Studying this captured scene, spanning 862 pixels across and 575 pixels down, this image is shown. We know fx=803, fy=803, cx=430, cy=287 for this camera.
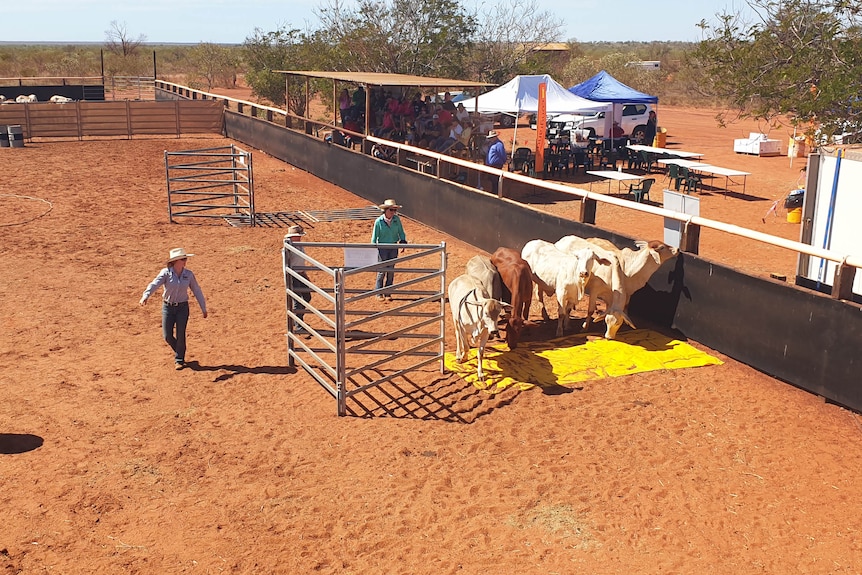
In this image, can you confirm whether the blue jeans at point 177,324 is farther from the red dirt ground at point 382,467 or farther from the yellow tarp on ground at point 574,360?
the yellow tarp on ground at point 574,360

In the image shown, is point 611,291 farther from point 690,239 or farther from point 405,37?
point 405,37

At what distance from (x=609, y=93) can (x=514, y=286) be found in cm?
1840

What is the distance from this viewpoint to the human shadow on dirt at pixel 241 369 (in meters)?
8.45

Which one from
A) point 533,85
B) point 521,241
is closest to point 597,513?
point 521,241

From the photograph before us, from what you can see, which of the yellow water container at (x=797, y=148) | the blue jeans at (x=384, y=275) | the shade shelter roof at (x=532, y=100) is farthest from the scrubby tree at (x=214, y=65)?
the blue jeans at (x=384, y=275)

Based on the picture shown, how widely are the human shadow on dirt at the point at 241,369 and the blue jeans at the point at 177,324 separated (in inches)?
6.7

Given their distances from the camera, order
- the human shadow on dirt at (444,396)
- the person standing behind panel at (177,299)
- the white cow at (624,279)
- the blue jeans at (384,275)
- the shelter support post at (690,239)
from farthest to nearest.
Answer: the blue jeans at (384,275) → the shelter support post at (690,239) → the white cow at (624,279) → the person standing behind panel at (177,299) → the human shadow on dirt at (444,396)

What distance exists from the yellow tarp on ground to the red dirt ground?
19cm

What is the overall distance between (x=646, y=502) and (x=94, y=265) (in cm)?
958

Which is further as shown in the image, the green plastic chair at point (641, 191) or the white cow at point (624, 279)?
the green plastic chair at point (641, 191)

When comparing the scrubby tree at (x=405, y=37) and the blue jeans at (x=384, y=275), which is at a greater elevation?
the scrubby tree at (x=405, y=37)

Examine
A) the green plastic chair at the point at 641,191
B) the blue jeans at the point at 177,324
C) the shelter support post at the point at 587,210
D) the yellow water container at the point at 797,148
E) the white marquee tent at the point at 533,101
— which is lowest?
the blue jeans at the point at 177,324

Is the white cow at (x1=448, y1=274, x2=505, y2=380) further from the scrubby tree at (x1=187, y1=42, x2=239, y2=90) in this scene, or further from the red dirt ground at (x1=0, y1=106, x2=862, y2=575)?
the scrubby tree at (x1=187, y1=42, x2=239, y2=90)

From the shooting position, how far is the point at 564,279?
9.12 m
